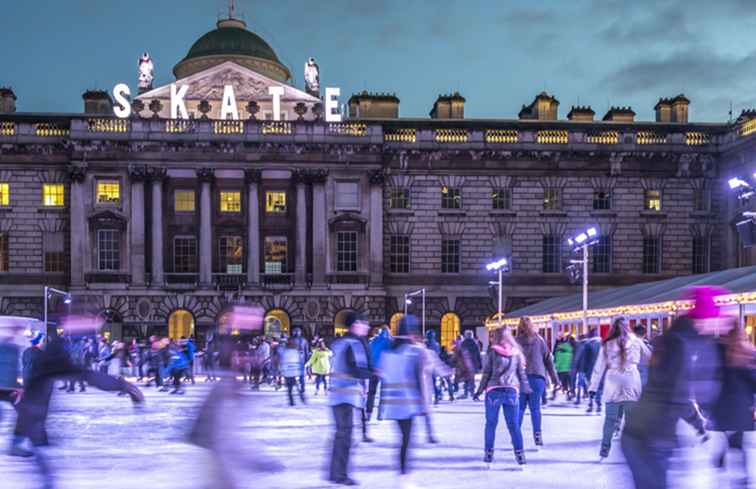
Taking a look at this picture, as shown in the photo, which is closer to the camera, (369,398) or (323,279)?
(369,398)

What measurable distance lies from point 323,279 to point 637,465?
4660 cm

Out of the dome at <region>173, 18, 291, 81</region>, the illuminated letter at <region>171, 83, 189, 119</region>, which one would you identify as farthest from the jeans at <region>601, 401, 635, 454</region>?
the dome at <region>173, 18, 291, 81</region>

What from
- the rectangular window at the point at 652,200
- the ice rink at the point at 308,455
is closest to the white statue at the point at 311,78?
the rectangular window at the point at 652,200

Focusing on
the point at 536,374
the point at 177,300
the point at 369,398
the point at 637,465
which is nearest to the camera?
the point at 637,465

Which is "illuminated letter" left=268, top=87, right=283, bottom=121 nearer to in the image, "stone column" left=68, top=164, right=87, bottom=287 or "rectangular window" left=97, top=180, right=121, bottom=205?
"rectangular window" left=97, top=180, right=121, bottom=205

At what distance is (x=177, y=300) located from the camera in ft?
173

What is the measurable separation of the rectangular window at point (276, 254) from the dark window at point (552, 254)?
15.1m

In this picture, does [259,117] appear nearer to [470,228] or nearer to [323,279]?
[323,279]

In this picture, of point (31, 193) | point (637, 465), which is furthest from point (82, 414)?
point (31, 193)

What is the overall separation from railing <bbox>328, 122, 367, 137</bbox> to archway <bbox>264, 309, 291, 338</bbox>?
35.1 feet

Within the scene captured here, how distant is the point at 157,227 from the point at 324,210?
9.45 meters

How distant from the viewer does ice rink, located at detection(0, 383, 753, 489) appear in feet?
35.3

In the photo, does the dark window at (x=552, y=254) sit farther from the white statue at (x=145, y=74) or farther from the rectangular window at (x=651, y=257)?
the white statue at (x=145, y=74)

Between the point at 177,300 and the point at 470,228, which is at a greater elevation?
the point at 470,228
